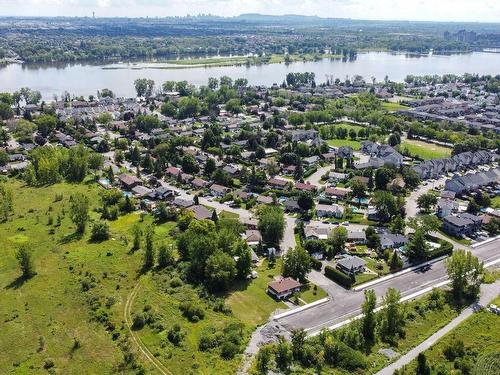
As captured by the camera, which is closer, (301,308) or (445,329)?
(445,329)

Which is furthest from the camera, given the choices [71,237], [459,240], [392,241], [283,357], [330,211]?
[330,211]

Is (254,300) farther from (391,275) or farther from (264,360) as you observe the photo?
(391,275)

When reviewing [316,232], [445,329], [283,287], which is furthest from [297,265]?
[445,329]

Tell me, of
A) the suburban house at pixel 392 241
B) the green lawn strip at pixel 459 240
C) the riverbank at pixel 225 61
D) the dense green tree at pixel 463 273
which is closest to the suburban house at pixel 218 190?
the suburban house at pixel 392 241

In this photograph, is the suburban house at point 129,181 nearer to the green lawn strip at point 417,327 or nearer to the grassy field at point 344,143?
the grassy field at point 344,143

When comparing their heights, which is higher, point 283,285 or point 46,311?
point 283,285

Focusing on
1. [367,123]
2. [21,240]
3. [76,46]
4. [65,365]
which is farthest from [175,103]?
[76,46]

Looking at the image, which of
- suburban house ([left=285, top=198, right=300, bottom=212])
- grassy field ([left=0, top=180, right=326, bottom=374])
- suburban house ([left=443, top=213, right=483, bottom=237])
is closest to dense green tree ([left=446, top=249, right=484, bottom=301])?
grassy field ([left=0, top=180, right=326, bottom=374])
